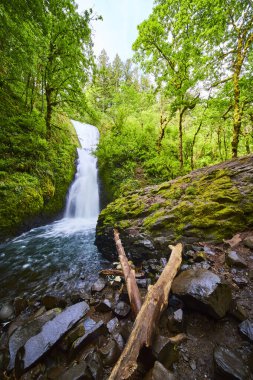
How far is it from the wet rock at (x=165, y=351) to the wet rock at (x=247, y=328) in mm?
765

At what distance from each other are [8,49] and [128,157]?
772 cm

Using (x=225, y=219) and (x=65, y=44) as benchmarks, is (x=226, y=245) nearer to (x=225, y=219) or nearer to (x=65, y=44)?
(x=225, y=219)

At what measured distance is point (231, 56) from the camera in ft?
24.5

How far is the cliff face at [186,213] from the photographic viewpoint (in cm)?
411

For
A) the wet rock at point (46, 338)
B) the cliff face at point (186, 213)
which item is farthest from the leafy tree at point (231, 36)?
the wet rock at point (46, 338)

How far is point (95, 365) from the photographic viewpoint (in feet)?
6.18

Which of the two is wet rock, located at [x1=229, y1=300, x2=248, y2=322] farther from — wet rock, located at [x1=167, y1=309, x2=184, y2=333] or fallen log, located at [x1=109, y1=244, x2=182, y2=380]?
fallen log, located at [x1=109, y1=244, x2=182, y2=380]

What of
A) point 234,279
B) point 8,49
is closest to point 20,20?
point 8,49

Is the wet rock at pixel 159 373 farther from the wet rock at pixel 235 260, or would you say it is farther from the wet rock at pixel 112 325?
the wet rock at pixel 235 260

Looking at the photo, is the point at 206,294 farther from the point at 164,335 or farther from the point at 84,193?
the point at 84,193

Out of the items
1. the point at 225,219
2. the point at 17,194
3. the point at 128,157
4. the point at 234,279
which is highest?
the point at 128,157

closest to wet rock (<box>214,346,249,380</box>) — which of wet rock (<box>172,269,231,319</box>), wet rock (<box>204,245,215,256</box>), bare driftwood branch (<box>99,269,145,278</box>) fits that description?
wet rock (<box>172,269,231,319</box>)

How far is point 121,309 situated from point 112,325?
0.86 feet

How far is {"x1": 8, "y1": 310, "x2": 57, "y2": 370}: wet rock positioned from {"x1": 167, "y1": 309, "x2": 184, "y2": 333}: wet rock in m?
1.82
